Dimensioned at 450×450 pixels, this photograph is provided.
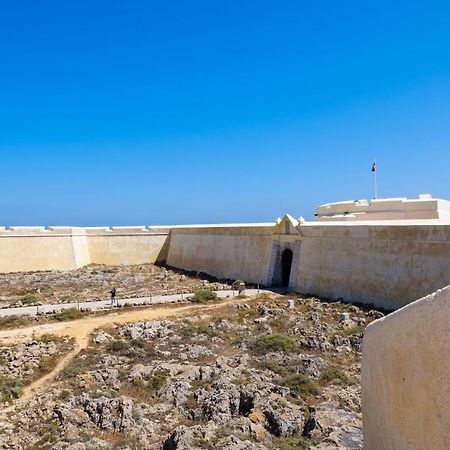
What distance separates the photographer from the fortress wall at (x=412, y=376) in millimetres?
3641

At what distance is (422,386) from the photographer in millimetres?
3902

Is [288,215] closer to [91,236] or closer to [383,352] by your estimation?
[91,236]

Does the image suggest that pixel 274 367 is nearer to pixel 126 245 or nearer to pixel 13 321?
pixel 13 321

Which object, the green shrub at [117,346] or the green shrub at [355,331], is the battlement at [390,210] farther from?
the green shrub at [117,346]

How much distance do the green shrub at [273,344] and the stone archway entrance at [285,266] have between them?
9.78 meters

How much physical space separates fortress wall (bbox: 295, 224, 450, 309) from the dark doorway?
2.06m

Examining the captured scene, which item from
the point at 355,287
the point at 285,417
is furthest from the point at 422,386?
the point at 355,287

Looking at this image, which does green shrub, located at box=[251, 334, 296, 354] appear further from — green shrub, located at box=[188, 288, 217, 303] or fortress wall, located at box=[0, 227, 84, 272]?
fortress wall, located at box=[0, 227, 84, 272]

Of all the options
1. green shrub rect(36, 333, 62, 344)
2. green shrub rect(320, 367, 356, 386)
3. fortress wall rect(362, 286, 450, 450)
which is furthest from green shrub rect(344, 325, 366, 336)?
fortress wall rect(362, 286, 450, 450)

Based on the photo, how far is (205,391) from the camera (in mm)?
11398

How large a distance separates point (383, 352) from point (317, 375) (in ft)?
27.6

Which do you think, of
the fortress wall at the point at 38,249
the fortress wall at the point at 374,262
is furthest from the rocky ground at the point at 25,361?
the fortress wall at the point at 38,249

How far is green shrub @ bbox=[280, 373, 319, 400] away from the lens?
11555mm

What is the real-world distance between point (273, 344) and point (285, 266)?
35.2 feet
